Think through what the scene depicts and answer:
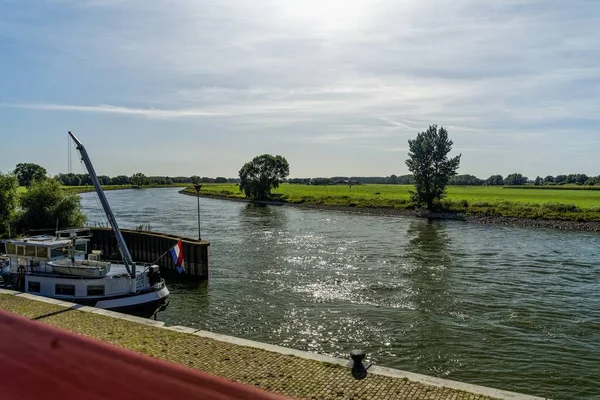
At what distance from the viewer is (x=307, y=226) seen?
224 ft

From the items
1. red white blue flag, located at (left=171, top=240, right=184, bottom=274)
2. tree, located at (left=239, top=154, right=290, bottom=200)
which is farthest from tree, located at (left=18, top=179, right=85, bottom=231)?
tree, located at (left=239, top=154, right=290, bottom=200)

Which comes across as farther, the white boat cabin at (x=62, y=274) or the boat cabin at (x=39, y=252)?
the boat cabin at (x=39, y=252)

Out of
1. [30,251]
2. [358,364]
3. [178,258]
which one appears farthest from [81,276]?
[358,364]

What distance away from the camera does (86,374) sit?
9.20 ft

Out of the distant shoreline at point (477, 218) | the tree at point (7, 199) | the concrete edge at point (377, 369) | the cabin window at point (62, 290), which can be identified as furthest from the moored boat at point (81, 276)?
the distant shoreline at point (477, 218)

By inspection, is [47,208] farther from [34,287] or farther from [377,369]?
[377,369]

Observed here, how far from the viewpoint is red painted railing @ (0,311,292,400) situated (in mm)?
2480

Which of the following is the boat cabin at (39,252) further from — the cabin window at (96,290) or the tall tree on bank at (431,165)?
the tall tree on bank at (431,165)

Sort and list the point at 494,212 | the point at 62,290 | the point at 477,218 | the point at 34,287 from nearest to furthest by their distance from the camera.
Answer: the point at 62,290 < the point at 34,287 < the point at 477,218 < the point at 494,212

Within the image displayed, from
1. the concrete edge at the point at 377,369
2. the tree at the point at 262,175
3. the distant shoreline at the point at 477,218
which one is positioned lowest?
the concrete edge at the point at 377,369

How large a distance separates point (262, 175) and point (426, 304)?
352 ft

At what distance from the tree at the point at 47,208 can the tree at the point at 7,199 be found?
0.86 metres

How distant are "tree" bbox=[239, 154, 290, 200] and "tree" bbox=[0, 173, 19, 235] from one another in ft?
266

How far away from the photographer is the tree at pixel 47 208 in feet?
163
